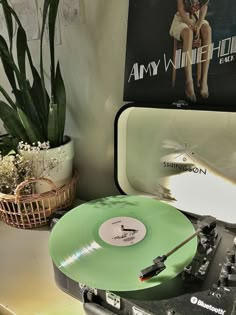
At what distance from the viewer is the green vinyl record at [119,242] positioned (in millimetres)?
448

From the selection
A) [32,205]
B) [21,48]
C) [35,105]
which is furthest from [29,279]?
[21,48]

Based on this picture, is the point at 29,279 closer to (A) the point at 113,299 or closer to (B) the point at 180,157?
(A) the point at 113,299

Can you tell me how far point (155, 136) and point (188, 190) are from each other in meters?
0.15

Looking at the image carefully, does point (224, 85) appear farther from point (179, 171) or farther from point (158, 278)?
point (158, 278)

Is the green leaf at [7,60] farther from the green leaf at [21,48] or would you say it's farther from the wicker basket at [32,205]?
the wicker basket at [32,205]

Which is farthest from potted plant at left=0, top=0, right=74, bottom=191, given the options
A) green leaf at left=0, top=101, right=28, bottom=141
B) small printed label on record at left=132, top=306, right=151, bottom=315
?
small printed label on record at left=132, top=306, right=151, bottom=315

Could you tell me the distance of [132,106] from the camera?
70cm

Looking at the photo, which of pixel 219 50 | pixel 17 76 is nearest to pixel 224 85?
pixel 219 50

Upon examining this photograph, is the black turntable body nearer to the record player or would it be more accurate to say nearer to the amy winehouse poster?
the record player

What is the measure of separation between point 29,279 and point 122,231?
0.21 m

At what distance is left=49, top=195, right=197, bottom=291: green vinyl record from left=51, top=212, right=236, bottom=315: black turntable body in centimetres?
2

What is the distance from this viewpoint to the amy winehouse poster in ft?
1.87

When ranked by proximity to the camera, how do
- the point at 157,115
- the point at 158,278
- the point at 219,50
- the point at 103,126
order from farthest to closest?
the point at 103,126 → the point at 157,115 → the point at 219,50 → the point at 158,278

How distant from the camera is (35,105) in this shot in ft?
2.41
